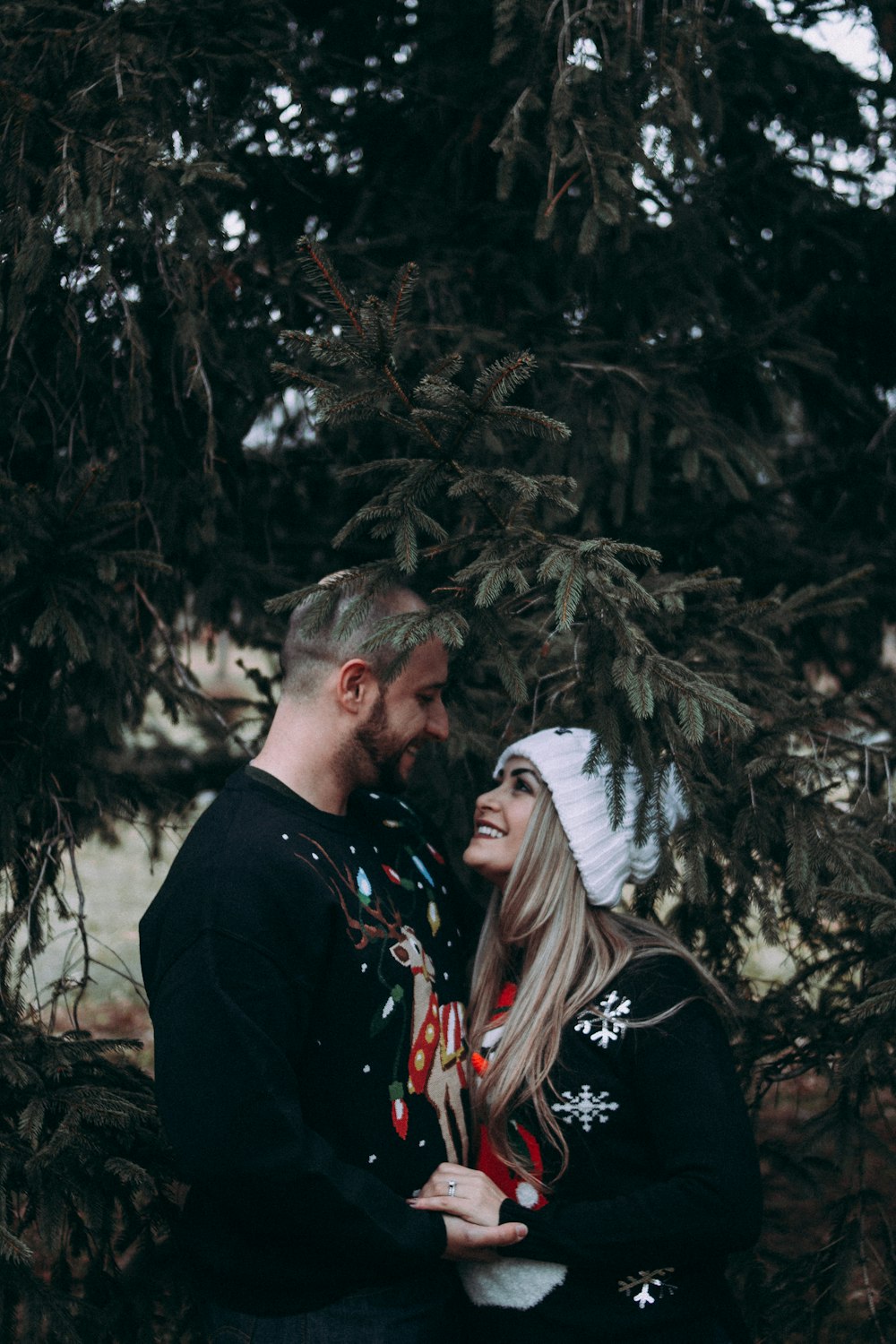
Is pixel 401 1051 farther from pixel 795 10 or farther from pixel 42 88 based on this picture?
pixel 795 10

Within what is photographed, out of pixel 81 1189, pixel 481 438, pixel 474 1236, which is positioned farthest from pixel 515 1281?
pixel 481 438

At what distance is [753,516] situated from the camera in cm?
A: 406

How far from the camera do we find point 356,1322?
2170mm

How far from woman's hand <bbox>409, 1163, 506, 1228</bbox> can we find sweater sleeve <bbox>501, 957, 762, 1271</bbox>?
4cm

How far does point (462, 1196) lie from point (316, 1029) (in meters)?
0.48

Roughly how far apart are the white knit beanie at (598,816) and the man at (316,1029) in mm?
309

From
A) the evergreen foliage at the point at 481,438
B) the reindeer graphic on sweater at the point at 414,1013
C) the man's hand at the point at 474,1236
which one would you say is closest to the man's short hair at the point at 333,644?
the evergreen foliage at the point at 481,438

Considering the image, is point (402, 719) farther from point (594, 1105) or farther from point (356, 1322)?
point (356, 1322)

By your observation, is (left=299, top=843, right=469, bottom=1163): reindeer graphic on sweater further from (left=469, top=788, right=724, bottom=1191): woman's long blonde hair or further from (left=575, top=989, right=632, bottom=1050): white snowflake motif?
(left=575, top=989, right=632, bottom=1050): white snowflake motif

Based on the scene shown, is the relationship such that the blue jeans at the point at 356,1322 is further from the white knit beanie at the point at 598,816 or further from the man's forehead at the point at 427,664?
the man's forehead at the point at 427,664

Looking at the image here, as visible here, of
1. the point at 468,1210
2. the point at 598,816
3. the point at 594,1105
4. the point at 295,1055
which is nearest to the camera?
the point at 295,1055

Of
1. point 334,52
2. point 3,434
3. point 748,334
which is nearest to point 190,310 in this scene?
point 3,434

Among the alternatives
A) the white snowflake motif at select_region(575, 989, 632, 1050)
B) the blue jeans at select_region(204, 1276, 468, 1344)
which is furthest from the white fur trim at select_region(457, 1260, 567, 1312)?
the white snowflake motif at select_region(575, 989, 632, 1050)

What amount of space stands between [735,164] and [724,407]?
0.91m
